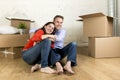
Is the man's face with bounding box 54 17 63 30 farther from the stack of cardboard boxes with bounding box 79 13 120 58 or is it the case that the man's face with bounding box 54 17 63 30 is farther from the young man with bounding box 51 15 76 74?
the stack of cardboard boxes with bounding box 79 13 120 58

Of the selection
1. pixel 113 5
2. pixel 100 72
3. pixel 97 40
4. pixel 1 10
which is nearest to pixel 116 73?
pixel 100 72

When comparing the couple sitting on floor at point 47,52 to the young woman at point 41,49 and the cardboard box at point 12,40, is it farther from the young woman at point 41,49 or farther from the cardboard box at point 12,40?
the cardboard box at point 12,40

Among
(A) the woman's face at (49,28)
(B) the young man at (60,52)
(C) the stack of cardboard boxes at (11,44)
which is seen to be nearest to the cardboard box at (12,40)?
(C) the stack of cardboard boxes at (11,44)

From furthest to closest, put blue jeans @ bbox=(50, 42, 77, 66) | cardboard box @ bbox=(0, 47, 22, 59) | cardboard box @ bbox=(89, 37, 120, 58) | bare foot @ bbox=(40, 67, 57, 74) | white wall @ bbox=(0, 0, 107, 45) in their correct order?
white wall @ bbox=(0, 0, 107, 45) < cardboard box @ bbox=(0, 47, 22, 59) < cardboard box @ bbox=(89, 37, 120, 58) < blue jeans @ bbox=(50, 42, 77, 66) < bare foot @ bbox=(40, 67, 57, 74)

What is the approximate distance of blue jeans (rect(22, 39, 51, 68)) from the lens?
2.21 metres

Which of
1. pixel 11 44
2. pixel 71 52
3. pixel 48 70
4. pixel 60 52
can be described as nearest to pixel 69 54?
pixel 71 52

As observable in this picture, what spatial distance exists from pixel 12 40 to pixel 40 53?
1142 millimetres

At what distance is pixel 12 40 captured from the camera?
330cm

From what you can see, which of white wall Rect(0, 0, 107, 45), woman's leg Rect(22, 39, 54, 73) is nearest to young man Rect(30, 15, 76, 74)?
woman's leg Rect(22, 39, 54, 73)

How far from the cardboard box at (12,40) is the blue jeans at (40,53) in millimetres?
982

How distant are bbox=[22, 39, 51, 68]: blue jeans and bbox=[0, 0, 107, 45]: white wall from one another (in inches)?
79.6

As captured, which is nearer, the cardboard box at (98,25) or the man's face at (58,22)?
the man's face at (58,22)

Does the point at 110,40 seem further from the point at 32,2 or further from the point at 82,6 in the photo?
the point at 32,2

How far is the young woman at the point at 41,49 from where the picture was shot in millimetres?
2217
